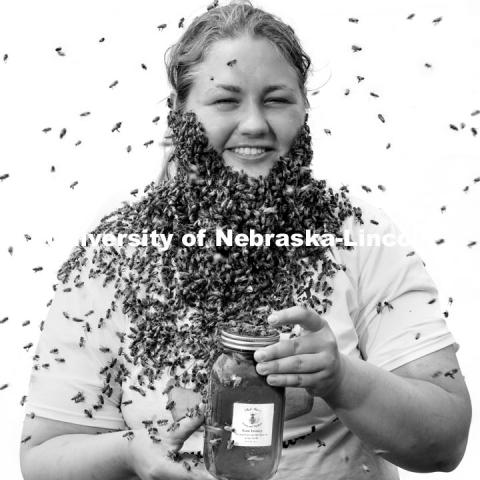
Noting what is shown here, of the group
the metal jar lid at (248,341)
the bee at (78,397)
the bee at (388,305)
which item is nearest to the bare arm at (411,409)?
the bee at (388,305)

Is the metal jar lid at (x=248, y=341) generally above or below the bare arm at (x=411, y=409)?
above

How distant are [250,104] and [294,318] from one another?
1.22 metres

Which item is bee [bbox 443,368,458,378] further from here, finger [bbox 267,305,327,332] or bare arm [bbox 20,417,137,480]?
bare arm [bbox 20,417,137,480]

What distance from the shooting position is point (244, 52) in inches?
161

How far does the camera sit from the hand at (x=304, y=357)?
3.28 metres

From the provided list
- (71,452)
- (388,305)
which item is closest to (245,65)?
(388,305)

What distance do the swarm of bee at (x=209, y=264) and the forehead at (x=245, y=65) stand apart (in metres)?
0.22

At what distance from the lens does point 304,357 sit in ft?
11.1

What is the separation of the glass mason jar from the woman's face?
105cm

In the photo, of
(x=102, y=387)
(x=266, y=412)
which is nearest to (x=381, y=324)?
(x=266, y=412)

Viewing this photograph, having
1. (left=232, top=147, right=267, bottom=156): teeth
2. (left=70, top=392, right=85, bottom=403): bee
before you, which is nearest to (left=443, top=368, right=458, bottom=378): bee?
(left=232, top=147, right=267, bottom=156): teeth

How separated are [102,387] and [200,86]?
1.55 m

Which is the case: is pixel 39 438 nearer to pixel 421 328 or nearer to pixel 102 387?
pixel 102 387

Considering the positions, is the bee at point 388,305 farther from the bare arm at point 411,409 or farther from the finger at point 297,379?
the finger at point 297,379
